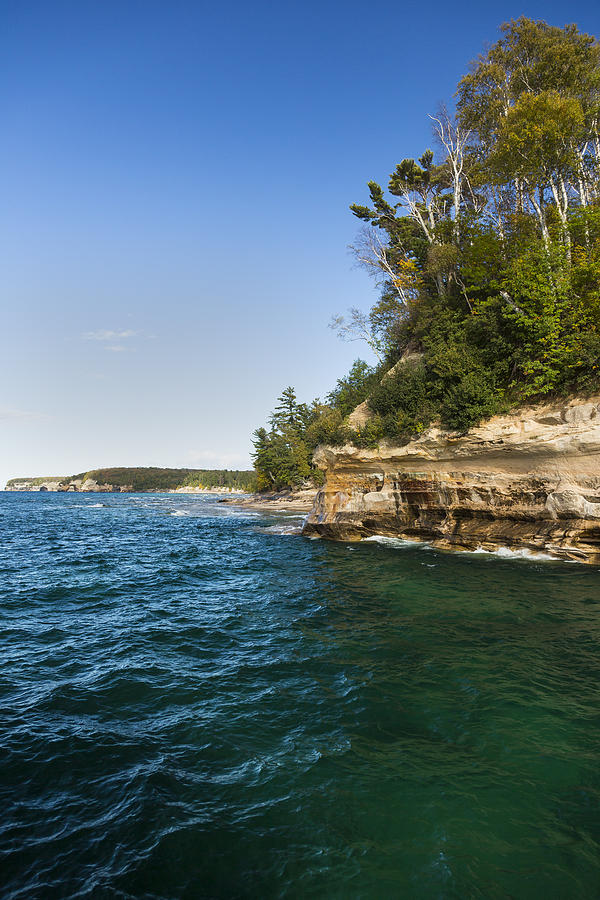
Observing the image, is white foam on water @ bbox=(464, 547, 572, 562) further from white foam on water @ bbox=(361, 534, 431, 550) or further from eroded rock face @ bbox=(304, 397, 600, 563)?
white foam on water @ bbox=(361, 534, 431, 550)

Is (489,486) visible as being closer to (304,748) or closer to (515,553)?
(515,553)

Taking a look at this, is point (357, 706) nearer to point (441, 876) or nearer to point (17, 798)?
point (441, 876)

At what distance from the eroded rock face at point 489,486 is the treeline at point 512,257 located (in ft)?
3.73

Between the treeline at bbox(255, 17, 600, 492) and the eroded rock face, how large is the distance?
1137mm

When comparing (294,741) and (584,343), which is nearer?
(294,741)

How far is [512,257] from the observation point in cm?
2191

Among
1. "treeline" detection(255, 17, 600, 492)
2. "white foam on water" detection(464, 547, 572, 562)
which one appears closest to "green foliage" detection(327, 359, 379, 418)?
"treeline" detection(255, 17, 600, 492)

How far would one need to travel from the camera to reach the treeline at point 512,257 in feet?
62.5

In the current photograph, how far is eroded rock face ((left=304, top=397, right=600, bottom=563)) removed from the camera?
16.8 metres

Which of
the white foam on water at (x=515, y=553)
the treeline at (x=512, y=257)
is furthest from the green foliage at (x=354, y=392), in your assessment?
the white foam on water at (x=515, y=553)

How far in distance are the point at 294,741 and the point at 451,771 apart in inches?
81.9

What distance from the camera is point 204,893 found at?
3584 millimetres

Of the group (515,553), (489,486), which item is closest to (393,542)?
(489,486)

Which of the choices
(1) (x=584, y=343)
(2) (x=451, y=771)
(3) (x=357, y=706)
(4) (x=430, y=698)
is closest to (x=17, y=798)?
(3) (x=357, y=706)
